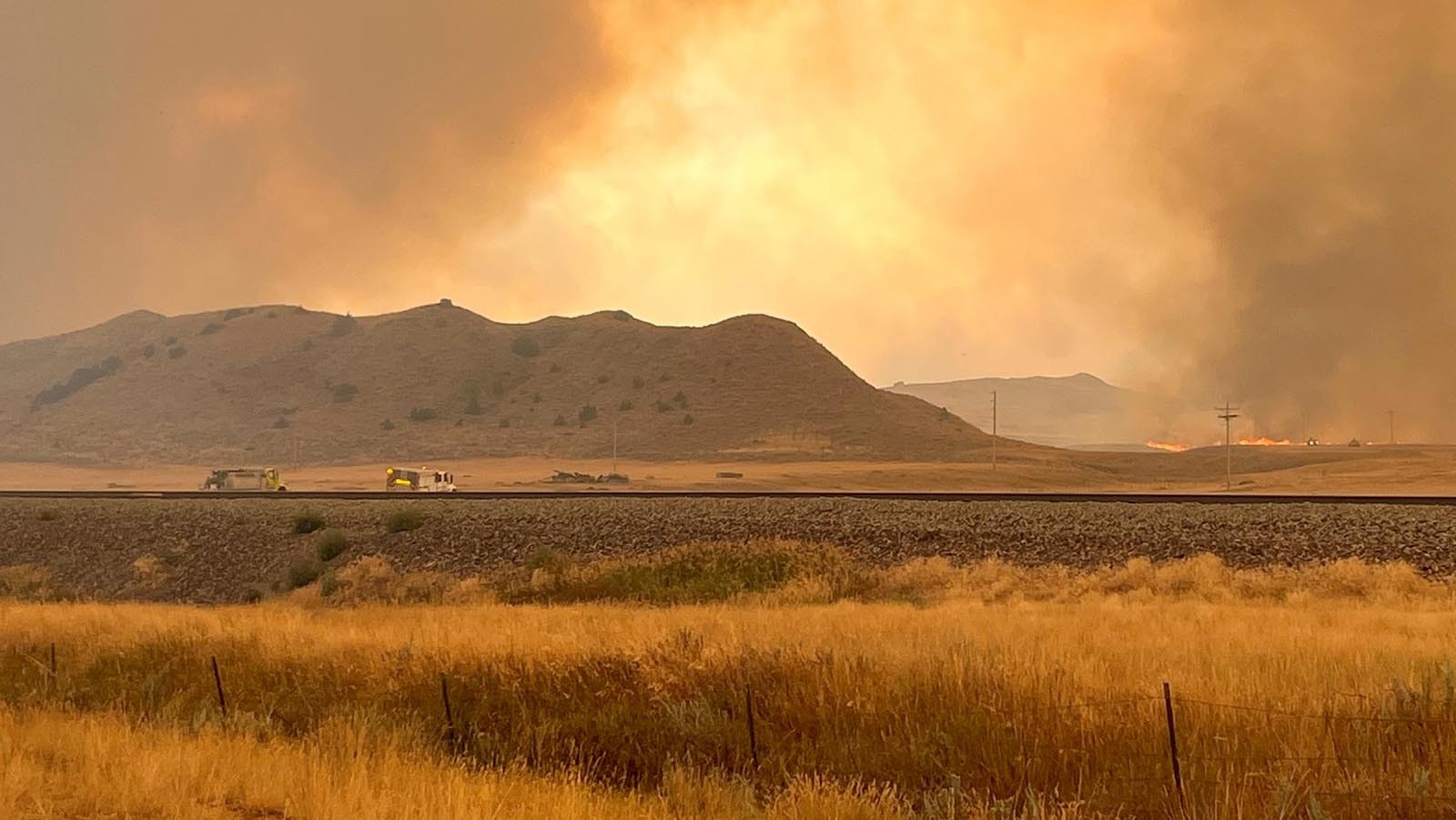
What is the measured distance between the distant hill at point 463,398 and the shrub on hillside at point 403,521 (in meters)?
59.9

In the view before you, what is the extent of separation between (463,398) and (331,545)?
89.8 m

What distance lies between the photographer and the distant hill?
104625 mm

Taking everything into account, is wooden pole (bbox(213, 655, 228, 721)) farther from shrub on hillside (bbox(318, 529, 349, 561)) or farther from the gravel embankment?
shrub on hillside (bbox(318, 529, 349, 561))

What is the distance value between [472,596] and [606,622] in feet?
36.5

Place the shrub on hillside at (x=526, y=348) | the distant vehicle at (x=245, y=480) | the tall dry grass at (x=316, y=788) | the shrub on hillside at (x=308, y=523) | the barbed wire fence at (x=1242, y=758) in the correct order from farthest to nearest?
the shrub on hillside at (x=526, y=348) → the distant vehicle at (x=245, y=480) → the shrub on hillside at (x=308, y=523) → the barbed wire fence at (x=1242, y=758) → the tall dry grass at (x=316, y=788)

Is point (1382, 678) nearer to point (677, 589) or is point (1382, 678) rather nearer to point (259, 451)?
point (677, 589)

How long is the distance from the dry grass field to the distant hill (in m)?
79.1

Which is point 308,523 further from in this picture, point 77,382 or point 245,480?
point 77,382

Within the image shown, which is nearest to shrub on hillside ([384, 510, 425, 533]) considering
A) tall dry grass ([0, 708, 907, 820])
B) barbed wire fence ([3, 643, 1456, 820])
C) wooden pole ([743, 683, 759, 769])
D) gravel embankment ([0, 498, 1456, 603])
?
gravel embankment ([0, 498, 1456, 603])

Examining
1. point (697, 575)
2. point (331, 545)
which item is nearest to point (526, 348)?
point (331, 545)

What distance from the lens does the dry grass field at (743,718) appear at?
320 inches

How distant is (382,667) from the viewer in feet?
44.0

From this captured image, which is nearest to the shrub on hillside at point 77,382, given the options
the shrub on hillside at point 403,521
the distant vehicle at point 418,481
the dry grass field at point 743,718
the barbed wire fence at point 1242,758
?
the distant vehicle at point 418,481

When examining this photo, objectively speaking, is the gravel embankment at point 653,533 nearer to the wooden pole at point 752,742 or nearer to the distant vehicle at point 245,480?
the wooden pole at point 752,742
